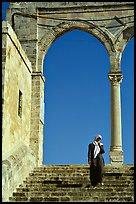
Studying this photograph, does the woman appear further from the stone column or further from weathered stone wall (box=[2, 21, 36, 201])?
the stone column

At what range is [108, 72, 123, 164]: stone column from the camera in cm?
1912

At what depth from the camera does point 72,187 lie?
13500 millimetres

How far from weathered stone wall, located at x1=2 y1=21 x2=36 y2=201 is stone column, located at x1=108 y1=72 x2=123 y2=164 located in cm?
364

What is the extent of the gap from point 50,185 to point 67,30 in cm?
940

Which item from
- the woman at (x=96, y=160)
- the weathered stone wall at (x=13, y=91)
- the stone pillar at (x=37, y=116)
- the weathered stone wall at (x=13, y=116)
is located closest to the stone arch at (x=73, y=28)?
the stone pillar at (x=37, y=116)

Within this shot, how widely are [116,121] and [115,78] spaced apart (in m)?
1.89

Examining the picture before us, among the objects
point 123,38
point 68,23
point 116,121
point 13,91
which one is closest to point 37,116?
point 116,121

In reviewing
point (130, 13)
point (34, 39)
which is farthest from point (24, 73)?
point (130, 13)

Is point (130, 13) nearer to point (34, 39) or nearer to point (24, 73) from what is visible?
point (34, 39)

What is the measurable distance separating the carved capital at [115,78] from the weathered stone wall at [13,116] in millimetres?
3832

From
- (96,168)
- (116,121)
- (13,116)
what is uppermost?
(116,121)

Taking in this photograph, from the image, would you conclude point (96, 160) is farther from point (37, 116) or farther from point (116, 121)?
point (37, 116)

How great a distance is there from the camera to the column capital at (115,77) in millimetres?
20047

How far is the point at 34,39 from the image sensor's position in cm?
A: 2084
